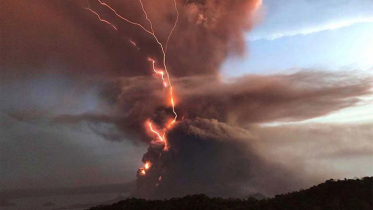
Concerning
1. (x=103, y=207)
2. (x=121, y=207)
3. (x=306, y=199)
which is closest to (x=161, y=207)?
(x=121, y=207)

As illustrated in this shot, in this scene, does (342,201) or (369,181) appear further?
(369,181)

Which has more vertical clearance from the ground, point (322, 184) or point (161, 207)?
point (322, 184)

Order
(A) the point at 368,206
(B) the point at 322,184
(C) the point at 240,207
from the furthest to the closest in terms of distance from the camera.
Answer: (B) the point at 322,184 → (C) the point at 240,207 → (A) the point at 368,206

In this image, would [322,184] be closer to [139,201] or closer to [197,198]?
[197,198]

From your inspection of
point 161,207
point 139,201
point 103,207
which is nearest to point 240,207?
point 161,207

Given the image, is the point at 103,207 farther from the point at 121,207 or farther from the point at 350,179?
the point at 350,179

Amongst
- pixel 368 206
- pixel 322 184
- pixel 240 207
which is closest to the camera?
pixel 368 206
